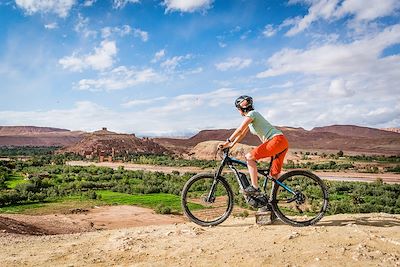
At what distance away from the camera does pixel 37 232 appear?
1351 centimetres

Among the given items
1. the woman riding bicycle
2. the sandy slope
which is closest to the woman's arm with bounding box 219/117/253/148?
the woman riding bicycle

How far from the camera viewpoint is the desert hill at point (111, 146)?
9351 centimetres

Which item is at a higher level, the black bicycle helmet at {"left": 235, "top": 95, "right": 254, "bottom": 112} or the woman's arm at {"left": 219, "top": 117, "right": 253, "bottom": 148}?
the black bicycle helmet at {"left": 235, "top": 95, "right": 254, "bottom": 112}

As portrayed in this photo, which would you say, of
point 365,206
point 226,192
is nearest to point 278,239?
point 226,192

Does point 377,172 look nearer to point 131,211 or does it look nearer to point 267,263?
point 131,211

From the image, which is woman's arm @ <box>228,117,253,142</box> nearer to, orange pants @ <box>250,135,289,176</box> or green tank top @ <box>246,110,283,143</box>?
green tank top @ <box>246,110,283,143</box>

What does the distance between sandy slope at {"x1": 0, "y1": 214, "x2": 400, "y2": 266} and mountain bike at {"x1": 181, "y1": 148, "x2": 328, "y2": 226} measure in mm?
255

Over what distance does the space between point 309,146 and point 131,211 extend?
10856cm

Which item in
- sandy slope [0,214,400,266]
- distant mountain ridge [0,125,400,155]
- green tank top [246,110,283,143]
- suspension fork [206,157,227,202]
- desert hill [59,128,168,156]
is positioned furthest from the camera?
distant mountain ridge [0,125,400,155]

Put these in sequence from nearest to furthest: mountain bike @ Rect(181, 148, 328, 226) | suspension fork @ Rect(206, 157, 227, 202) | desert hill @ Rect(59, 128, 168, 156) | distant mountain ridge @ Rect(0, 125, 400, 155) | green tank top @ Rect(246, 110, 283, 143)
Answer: green tank top @ Rect(246, 110, 283, 143) < mountain bike @ Rect(181, 148, 328, 226) < suspension fork @ Rect(206, 157, 227, 202) < desert hill @ Rect(59, 128, 168, 156) < distant mountain ridge @ Rect(0, 125, 400, 155)

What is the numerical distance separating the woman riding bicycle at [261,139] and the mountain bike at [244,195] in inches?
5.7

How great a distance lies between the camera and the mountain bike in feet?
23.0

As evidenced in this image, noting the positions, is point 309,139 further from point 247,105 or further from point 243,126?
point 243,126

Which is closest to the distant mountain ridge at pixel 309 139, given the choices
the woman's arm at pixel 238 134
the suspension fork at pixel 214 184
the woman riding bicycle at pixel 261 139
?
the woman riding bicycle at pixel 261 139
